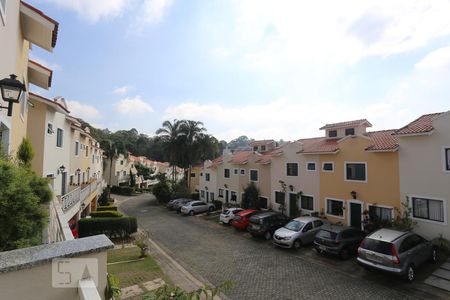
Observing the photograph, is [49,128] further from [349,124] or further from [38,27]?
[349,124]

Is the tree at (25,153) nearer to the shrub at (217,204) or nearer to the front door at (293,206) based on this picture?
the front door at (293,206)

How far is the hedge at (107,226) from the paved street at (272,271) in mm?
2207

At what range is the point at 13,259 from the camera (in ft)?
9.66

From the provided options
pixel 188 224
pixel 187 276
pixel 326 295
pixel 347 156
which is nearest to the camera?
pixel 326 295

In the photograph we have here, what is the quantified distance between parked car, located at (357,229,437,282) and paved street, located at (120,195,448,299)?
2.69 ft

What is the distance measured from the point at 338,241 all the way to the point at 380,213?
4.94m

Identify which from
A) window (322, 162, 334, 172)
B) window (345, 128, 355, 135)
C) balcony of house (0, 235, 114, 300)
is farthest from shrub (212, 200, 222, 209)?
balcony of house (0, 235, 114, 300)

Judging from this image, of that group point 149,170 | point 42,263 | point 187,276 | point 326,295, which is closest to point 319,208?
point 326,295

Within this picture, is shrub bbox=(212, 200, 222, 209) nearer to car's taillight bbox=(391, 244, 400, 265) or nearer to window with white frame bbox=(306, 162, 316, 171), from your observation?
window with white frame bbox=(306, 162, 316, 171)

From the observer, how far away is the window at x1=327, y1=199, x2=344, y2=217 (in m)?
19.3

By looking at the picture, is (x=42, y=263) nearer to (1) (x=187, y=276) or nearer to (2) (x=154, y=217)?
(1) (x=187, y=276)

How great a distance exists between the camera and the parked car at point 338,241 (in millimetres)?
14303

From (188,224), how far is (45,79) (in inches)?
711

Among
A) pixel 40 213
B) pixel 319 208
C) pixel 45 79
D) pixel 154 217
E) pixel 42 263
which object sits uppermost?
pixel 45 79
